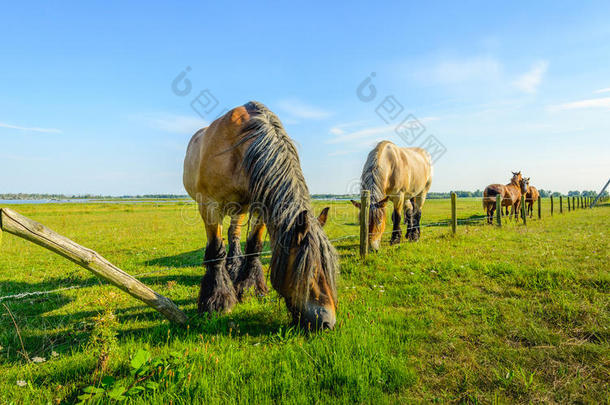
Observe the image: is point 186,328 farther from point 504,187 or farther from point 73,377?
point 504,187

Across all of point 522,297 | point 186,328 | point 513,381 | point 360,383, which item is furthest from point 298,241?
point 522,297

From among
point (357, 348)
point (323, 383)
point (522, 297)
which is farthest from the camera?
point (522, 297)

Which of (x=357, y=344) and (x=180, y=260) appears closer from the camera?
(x=357, y=344)

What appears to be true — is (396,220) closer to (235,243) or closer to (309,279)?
(235,243)

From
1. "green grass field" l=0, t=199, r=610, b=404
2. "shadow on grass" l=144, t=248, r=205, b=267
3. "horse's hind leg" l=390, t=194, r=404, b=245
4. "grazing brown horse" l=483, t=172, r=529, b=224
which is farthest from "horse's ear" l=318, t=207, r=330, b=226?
"grazing brown horse" l=483, t=172, r=529, b=224

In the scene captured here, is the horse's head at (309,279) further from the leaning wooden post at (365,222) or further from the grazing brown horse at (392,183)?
the grazing brown horse at (392,183)

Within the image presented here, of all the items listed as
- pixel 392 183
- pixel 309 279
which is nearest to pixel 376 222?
pixel 392 183

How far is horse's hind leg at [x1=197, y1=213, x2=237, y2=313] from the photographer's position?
12.6 ft

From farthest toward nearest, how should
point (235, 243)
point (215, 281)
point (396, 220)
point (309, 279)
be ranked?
point (396, 220) < point (235, 243) < point (215, 281) < point (309, 279)

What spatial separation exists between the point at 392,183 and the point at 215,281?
18.9ft

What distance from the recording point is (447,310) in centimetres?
369

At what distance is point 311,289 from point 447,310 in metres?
1.98

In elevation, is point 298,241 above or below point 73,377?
above

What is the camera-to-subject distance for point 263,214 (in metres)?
3.36
